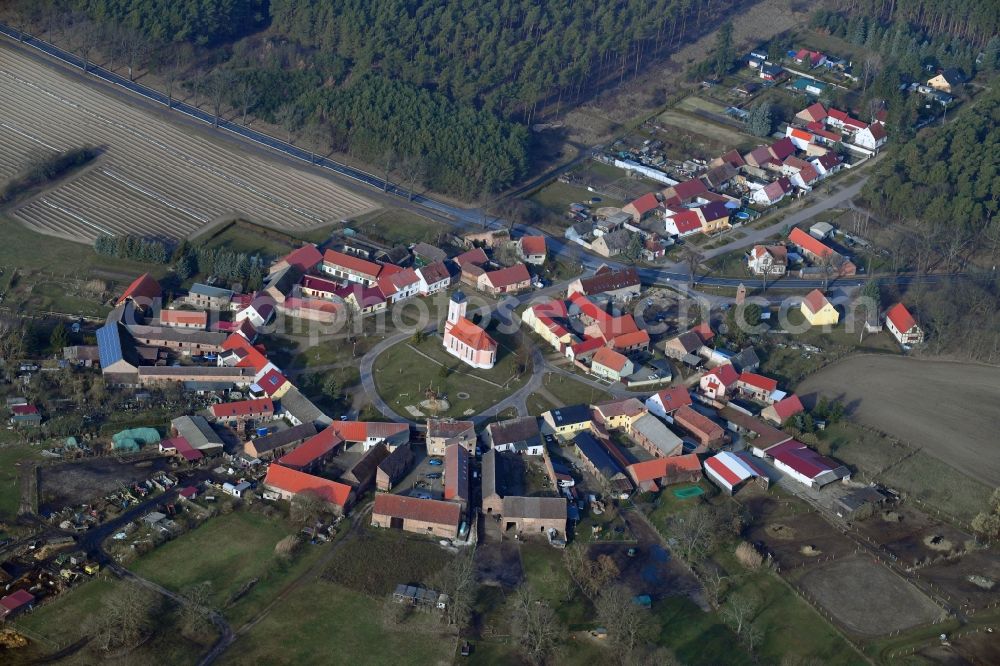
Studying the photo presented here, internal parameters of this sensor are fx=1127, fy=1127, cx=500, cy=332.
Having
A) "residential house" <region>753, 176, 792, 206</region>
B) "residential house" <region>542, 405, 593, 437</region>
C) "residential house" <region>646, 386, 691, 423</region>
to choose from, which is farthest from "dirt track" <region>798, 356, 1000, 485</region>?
"residential house" <region>753, 176, 792, 206</region>

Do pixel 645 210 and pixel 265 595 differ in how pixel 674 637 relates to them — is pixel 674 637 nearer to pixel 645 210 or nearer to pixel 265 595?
pixel 265 595

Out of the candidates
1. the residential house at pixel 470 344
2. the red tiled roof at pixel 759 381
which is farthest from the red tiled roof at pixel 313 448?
the red tiled roof at pixel 759 381

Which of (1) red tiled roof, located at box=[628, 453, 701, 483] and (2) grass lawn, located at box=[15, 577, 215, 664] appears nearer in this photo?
(2) grass lawn, located at box=[15, 577, 215, 664]

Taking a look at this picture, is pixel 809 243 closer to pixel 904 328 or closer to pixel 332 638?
pixel 904 328

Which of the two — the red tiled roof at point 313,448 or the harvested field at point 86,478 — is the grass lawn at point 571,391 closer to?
the red tiled roof at point 313,448

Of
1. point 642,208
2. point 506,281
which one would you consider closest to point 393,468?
point 506,281

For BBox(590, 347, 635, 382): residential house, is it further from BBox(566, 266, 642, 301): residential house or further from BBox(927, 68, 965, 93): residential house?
BBox(927, 68, 965, 93): residential house

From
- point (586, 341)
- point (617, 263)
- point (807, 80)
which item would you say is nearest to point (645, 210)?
point (617, 263)
